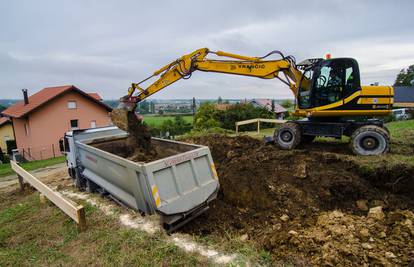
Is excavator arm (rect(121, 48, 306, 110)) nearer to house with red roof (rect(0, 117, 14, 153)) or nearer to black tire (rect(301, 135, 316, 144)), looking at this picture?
black tire (rect(301, 135, 316, 144))

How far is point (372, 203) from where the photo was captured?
14.0ft

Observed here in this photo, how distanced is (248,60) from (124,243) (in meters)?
6.10

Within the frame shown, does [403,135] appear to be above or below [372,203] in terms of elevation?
above

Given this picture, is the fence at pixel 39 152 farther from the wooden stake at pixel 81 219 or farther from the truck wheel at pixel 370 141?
the truck wheel at pixel 370 141

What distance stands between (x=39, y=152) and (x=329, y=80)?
20.6 metres

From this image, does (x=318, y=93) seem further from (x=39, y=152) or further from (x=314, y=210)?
(x=39, y=152)

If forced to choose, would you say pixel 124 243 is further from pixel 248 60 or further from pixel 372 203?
pixel 248 60

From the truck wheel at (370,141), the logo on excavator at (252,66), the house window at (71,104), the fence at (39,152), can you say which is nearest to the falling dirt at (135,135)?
the logo on excavator at (252,66)

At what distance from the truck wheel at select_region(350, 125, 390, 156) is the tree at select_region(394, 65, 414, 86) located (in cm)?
5824

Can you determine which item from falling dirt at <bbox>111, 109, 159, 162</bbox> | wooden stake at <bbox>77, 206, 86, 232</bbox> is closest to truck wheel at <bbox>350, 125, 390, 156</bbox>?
falling dirt at <bbox>111, 109, 159, 162</bbox>

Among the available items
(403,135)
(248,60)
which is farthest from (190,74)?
(403,135)

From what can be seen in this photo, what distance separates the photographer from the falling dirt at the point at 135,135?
562cm

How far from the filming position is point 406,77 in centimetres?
5056

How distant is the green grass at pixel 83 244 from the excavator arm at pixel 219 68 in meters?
3.87
